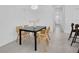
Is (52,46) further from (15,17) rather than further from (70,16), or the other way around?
(15,17)

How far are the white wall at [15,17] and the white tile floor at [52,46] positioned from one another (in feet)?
0.30

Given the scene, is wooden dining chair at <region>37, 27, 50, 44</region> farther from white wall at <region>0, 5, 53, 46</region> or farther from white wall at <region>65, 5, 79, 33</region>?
white wall at <region>65, 5, 79, 33</region>

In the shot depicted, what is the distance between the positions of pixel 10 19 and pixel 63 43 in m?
0.60

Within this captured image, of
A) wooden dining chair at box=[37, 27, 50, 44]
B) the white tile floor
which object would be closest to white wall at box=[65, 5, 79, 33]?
the white tile floor

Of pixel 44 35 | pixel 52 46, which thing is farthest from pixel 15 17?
pixel 52 46

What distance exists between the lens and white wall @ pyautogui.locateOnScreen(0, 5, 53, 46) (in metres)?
1.52

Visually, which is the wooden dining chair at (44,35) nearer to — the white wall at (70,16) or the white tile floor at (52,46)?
the white tile floor at (52,46)

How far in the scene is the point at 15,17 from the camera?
1.54 meters

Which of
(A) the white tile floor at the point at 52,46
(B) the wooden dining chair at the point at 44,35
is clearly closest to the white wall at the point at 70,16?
(A) the white tile floor at the point at 52,46

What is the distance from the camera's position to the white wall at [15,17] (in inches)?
59.9

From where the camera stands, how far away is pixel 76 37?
154cm

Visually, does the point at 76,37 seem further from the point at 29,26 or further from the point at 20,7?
the point at 20,7
